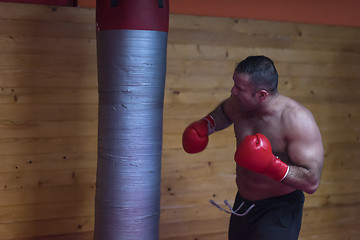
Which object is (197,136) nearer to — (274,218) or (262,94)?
(262,94)

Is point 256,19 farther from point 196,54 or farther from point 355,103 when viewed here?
point 355,103

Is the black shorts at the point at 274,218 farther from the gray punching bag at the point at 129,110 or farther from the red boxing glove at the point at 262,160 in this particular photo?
the gray punching bag at the point at 129,110

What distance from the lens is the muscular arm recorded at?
6.39 ft

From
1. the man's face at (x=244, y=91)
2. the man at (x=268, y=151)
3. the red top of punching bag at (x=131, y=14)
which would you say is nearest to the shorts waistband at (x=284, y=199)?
the man at (x=268, y=151)

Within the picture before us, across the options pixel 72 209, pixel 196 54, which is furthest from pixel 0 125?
pixel 196 54

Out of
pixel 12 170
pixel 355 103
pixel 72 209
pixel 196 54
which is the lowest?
pixel 72 209

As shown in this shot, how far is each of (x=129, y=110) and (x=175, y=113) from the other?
100 cm

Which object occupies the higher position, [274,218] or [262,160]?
[262,160]

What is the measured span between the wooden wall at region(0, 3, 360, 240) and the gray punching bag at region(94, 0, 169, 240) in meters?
0.74

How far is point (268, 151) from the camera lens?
1.94 metres

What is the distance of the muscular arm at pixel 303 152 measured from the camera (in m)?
1.95

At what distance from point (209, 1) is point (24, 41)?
1.27m

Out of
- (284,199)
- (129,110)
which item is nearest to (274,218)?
(284,199)

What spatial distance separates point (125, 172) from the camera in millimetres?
2141
